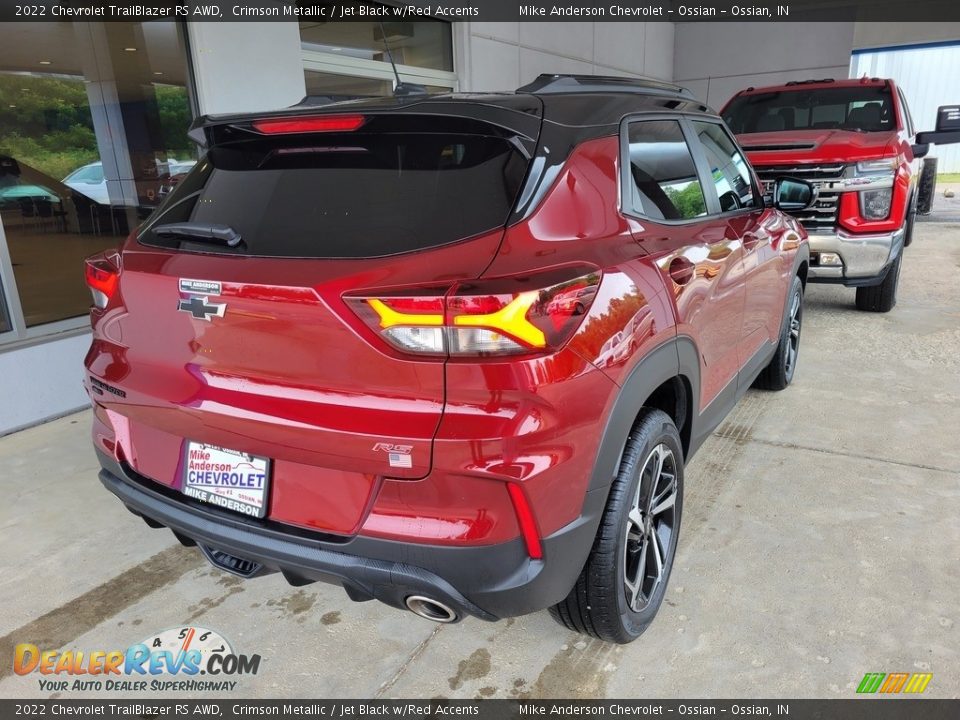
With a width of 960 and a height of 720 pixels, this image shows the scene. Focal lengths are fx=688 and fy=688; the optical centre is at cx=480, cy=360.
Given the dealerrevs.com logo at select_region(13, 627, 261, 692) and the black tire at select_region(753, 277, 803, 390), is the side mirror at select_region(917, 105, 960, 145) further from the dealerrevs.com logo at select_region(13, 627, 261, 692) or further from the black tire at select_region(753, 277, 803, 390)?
the dealerrevs.com logo at select_region(13, 627, 261, 692)

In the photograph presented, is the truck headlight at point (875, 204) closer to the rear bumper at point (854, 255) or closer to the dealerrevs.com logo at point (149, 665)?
the rear bumper at point (854, 255)

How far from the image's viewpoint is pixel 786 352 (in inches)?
169

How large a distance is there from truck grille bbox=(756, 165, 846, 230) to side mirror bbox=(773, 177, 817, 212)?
1.95 metres

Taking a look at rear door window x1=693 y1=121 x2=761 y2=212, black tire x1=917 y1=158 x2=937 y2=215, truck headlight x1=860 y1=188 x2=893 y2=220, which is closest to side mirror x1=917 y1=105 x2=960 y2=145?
truck headlight x1=860 y1=188 x2=893 y2=220

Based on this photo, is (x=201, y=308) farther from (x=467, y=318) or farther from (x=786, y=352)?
(x=786, y=352)

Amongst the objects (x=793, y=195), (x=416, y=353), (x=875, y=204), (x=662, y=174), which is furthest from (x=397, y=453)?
(x=875, y=204)

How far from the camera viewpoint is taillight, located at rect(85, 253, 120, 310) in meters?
2.00

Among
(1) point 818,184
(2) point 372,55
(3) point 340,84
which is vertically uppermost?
(2) point 372,55

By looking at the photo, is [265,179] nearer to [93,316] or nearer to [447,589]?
[93,316]

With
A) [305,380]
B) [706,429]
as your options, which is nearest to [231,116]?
[305,380]

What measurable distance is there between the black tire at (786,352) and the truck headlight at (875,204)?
4.85 ft

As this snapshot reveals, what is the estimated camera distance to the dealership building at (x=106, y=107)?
439 centimetres

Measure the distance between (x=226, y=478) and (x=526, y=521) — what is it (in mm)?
815

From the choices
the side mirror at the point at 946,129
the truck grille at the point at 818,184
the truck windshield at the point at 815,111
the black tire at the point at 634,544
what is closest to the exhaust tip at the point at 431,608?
the black tire at the point at 634,544
